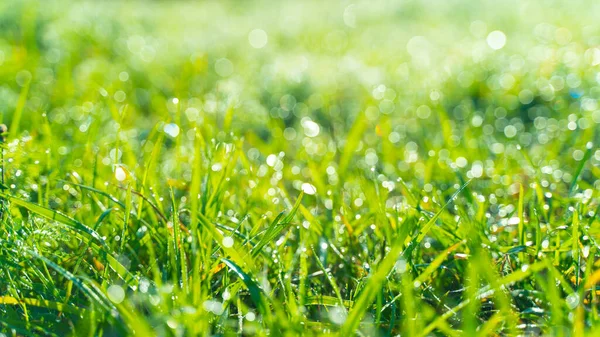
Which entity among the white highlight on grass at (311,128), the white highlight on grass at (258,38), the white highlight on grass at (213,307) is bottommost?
the white highlight on grass at (213,307)

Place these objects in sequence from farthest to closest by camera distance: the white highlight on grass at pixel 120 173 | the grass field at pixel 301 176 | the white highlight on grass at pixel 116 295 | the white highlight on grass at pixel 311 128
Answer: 1. the white highlight on grass at pixel 311 128
2. the white highlight on grass at pixel 120 173
3. the grass field at pixel 301 176
4. the white highlight on grass at pixel 116 295

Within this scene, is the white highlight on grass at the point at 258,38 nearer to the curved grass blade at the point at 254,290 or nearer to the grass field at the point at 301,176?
the grass field at the point at 301,176

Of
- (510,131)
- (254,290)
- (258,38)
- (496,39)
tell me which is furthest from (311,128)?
(258,38)

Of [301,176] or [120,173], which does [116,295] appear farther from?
[301,176]

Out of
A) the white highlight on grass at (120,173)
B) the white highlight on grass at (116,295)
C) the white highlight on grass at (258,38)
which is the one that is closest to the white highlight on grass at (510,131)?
the white highlight on grass at (120,173)

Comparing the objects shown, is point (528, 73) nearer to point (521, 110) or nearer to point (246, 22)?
point (521, 110)

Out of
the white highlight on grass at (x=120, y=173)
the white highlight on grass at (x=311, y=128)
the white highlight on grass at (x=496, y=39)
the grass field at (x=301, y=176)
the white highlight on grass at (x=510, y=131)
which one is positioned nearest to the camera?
the grass field at (x=301, y=176)

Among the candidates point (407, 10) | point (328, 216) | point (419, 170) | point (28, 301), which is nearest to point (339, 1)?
point (407, 10)

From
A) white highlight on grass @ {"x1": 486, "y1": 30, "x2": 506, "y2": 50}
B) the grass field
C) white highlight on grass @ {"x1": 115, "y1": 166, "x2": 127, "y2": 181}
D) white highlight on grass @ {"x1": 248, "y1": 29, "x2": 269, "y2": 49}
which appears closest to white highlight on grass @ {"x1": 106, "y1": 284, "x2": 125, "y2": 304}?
the grass field
